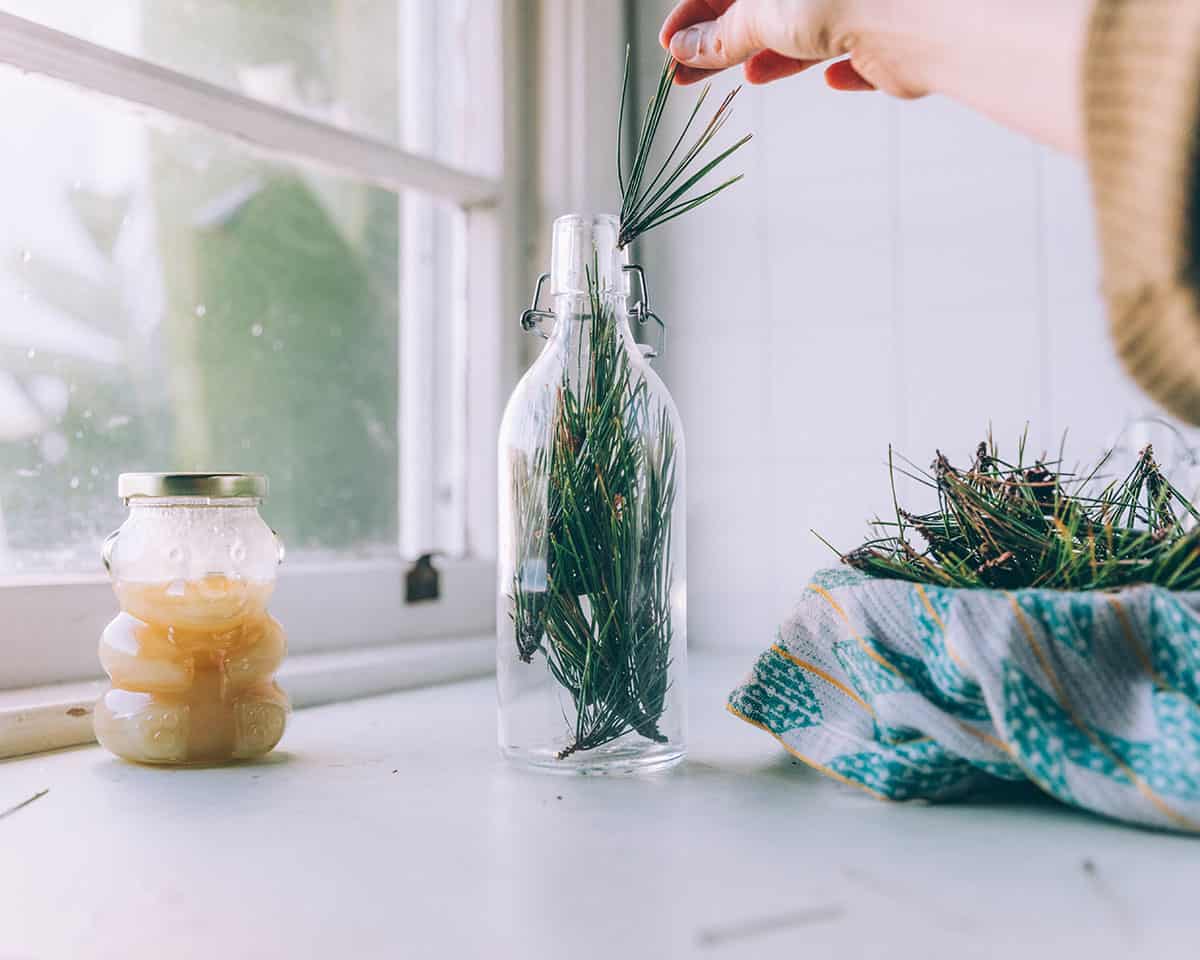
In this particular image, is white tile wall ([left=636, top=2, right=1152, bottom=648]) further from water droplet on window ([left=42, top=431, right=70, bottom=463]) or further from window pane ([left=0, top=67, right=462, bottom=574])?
water droplet on window ([left=42, top=431, right=70, bottom=463])

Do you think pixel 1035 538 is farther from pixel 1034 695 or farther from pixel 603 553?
pixel 603 553

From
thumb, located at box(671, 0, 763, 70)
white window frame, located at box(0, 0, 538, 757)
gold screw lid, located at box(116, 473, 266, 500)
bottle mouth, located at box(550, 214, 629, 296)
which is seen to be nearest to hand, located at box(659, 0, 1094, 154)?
thumb, located at box(671, 0, 763, 70)

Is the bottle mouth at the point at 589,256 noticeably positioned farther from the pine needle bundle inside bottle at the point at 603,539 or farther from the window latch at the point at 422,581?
the window latch at the point at 422,581

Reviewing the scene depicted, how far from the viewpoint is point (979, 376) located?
49.1 inches

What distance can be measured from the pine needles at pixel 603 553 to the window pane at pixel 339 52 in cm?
63

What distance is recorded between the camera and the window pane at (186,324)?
0.92 m

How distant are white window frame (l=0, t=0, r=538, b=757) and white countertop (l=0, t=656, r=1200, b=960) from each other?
0.65 ft

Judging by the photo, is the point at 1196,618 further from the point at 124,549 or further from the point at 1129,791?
the point at 124,549

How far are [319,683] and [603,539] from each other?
425 millimetres

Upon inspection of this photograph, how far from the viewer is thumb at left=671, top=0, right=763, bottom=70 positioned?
24.9 inches

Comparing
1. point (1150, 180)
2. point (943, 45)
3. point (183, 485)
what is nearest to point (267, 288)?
point (183, 485)

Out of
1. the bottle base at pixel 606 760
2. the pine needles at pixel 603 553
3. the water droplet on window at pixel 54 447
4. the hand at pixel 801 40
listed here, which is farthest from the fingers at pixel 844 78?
the water droplet on window at pixel 54 447

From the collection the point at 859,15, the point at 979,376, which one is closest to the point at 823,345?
the point at 979,376

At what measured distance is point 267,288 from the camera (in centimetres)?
115
